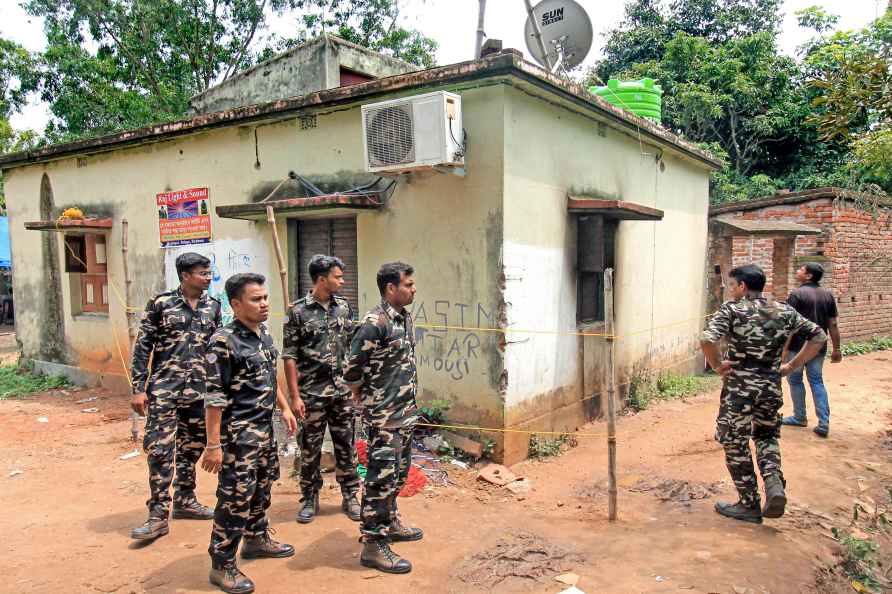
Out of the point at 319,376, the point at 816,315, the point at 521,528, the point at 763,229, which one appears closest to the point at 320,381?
the point at 319,376

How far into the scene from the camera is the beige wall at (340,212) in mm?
5504

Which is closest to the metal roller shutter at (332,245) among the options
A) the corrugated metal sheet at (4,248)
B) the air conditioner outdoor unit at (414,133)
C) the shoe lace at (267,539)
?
the air conditioner outdoor unit at (414,133)

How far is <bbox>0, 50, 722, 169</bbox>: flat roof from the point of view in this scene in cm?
525

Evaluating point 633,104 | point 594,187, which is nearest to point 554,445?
point 594,187

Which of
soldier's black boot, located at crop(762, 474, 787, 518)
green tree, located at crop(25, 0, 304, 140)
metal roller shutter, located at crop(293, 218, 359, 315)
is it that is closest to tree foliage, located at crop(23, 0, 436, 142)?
green tree, located at crop(25, 0, 304, 140)

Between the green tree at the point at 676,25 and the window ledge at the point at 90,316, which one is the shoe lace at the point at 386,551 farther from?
the green tree at the point at 676,25

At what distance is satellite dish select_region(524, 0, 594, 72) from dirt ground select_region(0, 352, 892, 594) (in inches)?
169

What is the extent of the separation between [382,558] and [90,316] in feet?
25.1

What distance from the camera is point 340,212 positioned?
648cm

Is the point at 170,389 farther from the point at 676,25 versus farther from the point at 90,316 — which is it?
the point at 676,25

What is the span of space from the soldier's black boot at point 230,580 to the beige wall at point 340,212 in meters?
2.72

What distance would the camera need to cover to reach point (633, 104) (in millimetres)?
8109

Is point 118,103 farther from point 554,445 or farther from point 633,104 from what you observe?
point 554,445

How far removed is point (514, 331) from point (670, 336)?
4509 millimetres
